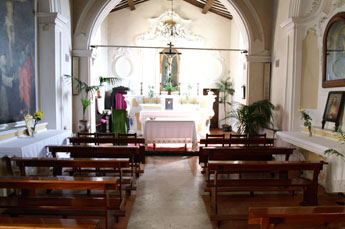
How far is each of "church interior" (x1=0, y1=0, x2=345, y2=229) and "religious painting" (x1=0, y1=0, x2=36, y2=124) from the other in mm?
20

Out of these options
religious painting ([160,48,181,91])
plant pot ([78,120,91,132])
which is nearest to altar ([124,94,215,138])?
plant pot ([78,120,91,132])

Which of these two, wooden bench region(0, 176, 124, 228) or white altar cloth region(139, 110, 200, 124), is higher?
white altar cloth region(139, 110, 200, 124)

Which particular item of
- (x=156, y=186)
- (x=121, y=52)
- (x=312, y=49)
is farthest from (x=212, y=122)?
(x=156, y=186)

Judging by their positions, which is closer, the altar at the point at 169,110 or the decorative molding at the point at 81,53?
the decorative molding at the point at 81,53

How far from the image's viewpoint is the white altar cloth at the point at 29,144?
3947mm

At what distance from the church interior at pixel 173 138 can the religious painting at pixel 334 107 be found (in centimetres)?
3

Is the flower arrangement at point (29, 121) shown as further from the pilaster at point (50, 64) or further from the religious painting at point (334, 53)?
the religious painting at point (334, 53)

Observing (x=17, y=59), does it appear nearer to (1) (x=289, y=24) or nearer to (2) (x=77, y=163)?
(2) (x=77, y=163)

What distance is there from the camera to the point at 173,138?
7742 millimetres

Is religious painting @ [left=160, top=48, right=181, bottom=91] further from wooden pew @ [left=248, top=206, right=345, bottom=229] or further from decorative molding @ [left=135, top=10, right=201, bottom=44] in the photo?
wooden pew @ [left=248, top=206, right=345, bottom=229]

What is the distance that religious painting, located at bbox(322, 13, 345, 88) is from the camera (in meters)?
4.96

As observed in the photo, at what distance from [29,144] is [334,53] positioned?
17.9 ft

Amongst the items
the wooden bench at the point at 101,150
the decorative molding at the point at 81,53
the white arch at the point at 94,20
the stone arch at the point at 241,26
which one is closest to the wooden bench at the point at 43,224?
the wooden bench at the point at 101,150

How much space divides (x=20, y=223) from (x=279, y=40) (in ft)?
23.6
